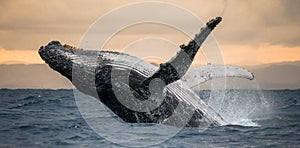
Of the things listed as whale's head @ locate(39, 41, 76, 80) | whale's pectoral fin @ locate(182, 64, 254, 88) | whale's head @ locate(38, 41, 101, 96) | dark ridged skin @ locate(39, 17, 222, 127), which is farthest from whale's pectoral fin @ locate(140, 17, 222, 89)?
whale's pectoral fin @ locate(182, 64, 254, 88)

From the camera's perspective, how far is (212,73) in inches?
418

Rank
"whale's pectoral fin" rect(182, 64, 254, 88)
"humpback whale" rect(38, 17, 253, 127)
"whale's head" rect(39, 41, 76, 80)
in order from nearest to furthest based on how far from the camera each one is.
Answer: "humpback whale" rect(38, 17, 253, 127) → "whale's head" rect(39, 41, 76, 80) → "whale's pectoral fin" rect(182, 64, 254, 88)

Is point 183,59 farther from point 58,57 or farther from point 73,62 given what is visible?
point 58,57

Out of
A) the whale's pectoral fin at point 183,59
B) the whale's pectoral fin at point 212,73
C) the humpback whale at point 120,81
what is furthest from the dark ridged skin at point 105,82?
the whale's pectoral fin at point 212,73

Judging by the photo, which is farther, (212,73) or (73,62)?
(212,73)

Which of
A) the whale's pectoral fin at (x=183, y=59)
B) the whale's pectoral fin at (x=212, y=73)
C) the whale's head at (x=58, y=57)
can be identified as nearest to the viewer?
the whale's pectoral fin at (x=183, y=59)

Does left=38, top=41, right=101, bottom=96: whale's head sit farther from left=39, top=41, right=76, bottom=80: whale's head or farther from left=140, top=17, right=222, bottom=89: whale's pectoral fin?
left=140, top=17, right=222, bottom=89: whale's pectoral fin

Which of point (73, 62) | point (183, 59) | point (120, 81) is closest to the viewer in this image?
point (183, 59)

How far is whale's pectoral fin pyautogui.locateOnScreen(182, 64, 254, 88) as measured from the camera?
1052cm

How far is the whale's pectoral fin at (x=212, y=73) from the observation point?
10.5m

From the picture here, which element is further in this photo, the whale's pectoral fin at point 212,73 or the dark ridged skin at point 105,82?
the whale's pectoral fin at point 212,73

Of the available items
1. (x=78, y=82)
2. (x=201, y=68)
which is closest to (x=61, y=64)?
(x=78, y=82)

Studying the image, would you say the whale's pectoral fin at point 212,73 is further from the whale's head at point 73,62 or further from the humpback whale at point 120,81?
the whale's head at point 73,62

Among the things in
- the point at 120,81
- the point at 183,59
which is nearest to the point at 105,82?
the point at 120,81
